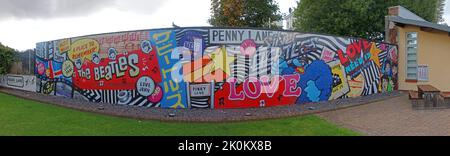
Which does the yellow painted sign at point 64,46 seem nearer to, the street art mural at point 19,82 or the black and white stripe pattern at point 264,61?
the street art mural at point 19,82

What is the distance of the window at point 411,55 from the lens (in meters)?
16.4

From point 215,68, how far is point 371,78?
7568 mm

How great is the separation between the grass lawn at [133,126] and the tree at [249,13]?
22.2 metres

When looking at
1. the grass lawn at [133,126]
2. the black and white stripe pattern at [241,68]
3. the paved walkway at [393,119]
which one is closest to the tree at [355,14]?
the paved walkway at [393,119]

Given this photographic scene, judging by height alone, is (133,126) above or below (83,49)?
below

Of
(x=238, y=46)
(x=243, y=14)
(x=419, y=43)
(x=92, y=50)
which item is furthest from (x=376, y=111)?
(x=243, y=14)

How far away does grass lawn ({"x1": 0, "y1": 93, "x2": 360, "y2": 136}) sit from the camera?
7.82m

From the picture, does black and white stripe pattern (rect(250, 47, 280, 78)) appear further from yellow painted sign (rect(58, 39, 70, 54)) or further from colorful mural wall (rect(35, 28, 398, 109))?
yellow painted sign (rect(58, 39, 70, 54))

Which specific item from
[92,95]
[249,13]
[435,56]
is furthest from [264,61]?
[249,13]

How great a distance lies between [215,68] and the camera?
11.6m

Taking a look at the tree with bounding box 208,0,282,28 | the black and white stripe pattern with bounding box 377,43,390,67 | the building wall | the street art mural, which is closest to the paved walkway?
the black and white stripe pattern with bounding box 377,43,390,67

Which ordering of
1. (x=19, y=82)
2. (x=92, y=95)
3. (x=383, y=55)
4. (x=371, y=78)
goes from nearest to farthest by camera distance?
1. (x=92, y=95)
2. (x=371, y=78)
3. (x=383, y=55)
4. (x=19, y=82)

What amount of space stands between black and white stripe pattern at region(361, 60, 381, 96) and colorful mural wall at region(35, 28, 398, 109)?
32 cm

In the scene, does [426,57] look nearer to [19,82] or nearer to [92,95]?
[92,95]
